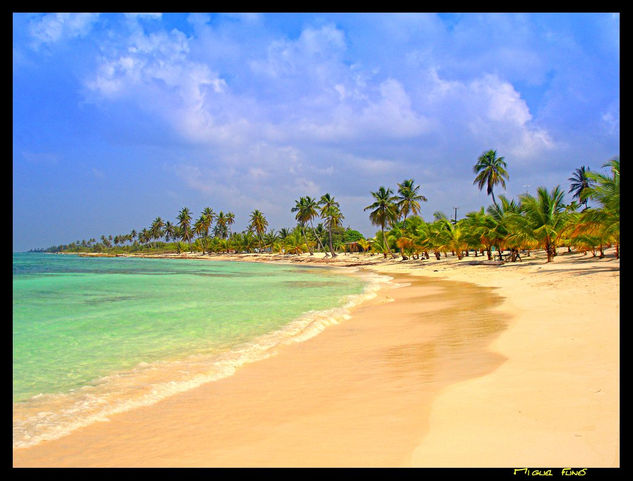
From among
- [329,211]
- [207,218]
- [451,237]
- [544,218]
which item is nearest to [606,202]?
[544,218]

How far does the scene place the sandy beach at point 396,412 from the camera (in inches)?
125

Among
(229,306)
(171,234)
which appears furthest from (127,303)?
(171,234)

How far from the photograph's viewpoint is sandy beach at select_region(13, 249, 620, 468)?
10.4ft

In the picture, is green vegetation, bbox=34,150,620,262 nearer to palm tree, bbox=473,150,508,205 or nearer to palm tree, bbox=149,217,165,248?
palm tree, bbox=473,150,508,205

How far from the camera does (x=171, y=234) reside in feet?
547

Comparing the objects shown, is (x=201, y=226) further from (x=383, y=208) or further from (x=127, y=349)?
(x=127, y=349)

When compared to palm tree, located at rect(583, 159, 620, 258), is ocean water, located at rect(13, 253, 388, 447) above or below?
below

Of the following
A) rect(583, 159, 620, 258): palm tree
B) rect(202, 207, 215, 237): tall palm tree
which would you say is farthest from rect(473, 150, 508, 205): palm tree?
rect(202, 207, 215, 237): tall palm tree

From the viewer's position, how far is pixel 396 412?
4.16 m
